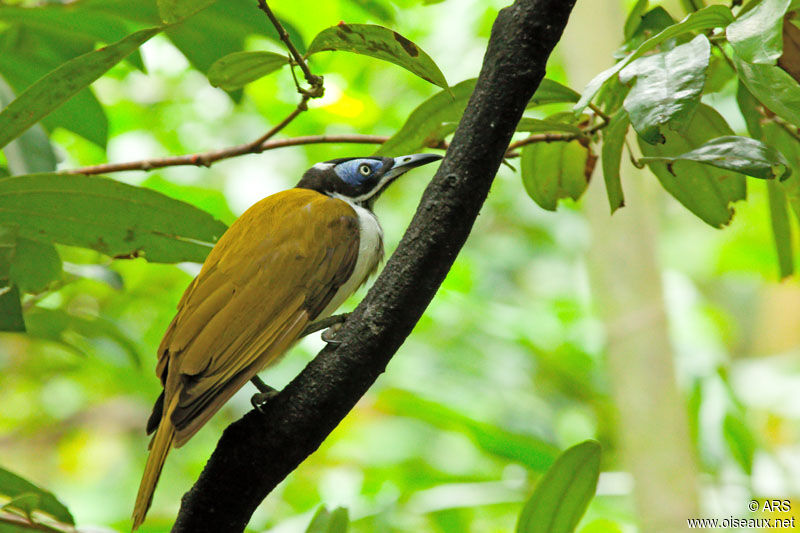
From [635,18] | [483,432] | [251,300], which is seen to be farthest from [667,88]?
[483,432]

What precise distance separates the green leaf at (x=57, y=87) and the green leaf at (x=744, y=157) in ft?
3.42

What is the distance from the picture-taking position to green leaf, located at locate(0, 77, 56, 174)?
218 cm

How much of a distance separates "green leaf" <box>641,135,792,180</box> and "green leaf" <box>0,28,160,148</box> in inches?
41.0

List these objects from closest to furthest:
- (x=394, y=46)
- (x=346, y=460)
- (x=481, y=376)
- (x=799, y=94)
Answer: (x=799, y=94), (x=394, y=46), (x=481, y=376), (x=346, y=460)

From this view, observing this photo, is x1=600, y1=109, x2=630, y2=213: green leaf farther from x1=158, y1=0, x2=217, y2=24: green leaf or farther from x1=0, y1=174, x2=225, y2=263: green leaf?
x1=0, y1=174, x2=225, y2=263: green leaf

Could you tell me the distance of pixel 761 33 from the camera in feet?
4.19

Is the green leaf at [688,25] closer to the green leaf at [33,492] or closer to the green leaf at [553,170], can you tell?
the green leaf at [553,170]

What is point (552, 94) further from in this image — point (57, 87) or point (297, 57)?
point (57, 87)

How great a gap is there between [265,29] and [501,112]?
1.26 meters

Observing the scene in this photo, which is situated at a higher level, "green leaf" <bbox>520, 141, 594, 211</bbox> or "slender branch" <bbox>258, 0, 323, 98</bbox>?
"slender branch" <bbox>258, 0, 323, 98</bbox>

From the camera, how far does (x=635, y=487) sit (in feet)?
9.95

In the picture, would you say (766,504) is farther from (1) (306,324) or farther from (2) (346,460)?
(2) (346,460)

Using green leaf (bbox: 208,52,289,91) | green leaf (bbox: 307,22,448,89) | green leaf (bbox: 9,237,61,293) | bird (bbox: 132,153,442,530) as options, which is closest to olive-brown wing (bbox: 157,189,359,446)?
bird (bbox: 132,153,442,530)

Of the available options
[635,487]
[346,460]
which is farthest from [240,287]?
[346,460]
